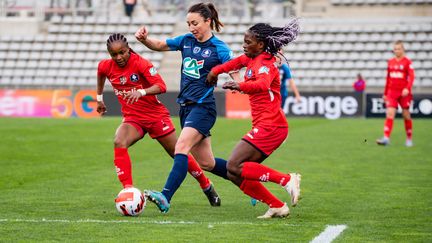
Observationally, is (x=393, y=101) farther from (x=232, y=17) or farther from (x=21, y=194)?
(x=232, y=17)

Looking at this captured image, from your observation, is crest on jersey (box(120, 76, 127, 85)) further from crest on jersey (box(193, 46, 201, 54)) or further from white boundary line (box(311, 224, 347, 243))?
white boundary line (box(311, 224, 347, 243))

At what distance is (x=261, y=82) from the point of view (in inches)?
362

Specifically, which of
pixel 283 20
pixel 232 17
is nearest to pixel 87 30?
pixel 232 17

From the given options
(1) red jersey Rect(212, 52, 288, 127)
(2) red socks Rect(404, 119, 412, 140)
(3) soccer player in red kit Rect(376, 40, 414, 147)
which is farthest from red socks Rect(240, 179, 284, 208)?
(2) red socks Rect(404, 119, 412, 140)

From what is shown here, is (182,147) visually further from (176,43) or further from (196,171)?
(176,43)

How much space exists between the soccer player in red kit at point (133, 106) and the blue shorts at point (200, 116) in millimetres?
353

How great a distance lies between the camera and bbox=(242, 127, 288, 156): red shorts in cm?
949

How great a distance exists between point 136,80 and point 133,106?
1.04 ft

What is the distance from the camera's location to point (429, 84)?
113 ft

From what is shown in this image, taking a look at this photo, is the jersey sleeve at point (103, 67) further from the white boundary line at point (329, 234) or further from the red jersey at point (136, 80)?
the white boundary line at point (329, 234)

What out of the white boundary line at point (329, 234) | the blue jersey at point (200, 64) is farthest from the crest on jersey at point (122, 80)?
the white boundary line at point (329, 234)

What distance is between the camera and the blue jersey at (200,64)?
10.3m

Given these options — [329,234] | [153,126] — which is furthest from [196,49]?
[329,234]

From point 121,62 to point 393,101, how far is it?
11646 mm
